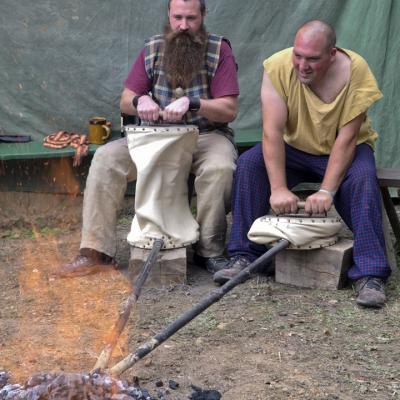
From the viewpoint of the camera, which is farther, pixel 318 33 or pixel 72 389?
pixel 318 33

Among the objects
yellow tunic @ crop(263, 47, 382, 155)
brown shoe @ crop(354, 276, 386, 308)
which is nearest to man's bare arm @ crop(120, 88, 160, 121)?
yellow tunic @ crop(263, 47, 382, 155)

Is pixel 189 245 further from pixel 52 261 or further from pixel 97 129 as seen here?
pixel 97 129

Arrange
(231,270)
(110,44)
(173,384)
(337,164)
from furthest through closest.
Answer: (110,44) → (231,270) → (337,164) → (173,384)

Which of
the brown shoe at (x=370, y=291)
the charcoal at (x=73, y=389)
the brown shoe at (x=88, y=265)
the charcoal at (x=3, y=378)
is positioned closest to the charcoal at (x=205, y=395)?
the charcoal at (x=73, y=389)

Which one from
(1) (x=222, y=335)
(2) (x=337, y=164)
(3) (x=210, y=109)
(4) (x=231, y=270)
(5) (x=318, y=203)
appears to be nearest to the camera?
(1) (x=222, y=335)

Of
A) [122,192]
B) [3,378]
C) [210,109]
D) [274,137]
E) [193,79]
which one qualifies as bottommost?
[3,378]

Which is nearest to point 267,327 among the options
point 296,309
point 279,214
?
point 296,309

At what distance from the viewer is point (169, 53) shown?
5363mm

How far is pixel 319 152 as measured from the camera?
5156 mm

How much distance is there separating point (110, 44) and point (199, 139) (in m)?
1.62

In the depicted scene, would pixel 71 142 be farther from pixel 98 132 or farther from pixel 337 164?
pixel 337 164

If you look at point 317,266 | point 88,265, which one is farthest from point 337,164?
point 88,265

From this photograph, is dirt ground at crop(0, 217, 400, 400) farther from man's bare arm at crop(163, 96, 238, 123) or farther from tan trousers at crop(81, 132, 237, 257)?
man's bare arm at crop(163, 96, 238, 123)

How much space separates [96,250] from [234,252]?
916 mm
